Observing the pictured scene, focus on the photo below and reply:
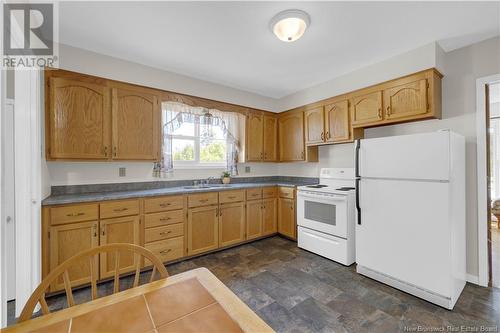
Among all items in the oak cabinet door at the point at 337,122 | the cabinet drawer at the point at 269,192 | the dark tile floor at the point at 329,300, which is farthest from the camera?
the cabinet drawer at the point at 269,192

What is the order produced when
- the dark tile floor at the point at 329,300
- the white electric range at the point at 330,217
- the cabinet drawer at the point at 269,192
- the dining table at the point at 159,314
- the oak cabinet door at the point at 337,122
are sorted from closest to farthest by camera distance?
the dining table at the point at 159,314 → the dark tile floor at the point at 329,300 → the white electric range at the point at 330,217 → the oak cabinet door at the point at 337,122 → the cabinet drawer at the point at 269,192

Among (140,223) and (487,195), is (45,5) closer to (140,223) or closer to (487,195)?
(140,223)

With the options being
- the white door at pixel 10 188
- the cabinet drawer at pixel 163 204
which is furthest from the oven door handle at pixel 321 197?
the white door at pixel 10 188

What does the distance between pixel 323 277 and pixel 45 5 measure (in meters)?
Answer: 3.67

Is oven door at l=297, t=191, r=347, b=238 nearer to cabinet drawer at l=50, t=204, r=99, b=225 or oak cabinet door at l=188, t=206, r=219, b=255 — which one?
oak cabinet door at l=188, t=206, r=219, b=255

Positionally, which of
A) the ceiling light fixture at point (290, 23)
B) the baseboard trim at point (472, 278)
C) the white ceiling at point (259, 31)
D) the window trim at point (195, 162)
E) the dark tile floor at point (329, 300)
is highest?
the white ceiling at point (259, 31)

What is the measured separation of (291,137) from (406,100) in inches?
72.4

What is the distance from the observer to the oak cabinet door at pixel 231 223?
325 centimetres

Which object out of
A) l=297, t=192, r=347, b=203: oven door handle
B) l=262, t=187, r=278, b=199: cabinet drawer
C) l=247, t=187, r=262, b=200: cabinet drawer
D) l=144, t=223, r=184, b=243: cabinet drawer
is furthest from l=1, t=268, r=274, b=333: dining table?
l=262, t=187, r=278, b=199: cabinet drawer

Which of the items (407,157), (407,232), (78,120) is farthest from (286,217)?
(78,120)

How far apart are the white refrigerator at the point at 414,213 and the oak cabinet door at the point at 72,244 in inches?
112

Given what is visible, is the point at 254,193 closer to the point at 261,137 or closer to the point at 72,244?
the point at 261,137

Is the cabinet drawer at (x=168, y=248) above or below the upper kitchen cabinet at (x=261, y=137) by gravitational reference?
below

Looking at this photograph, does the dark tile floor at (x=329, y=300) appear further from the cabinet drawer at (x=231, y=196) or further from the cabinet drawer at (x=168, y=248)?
the cabinet drawer at (x=231, y=196)
